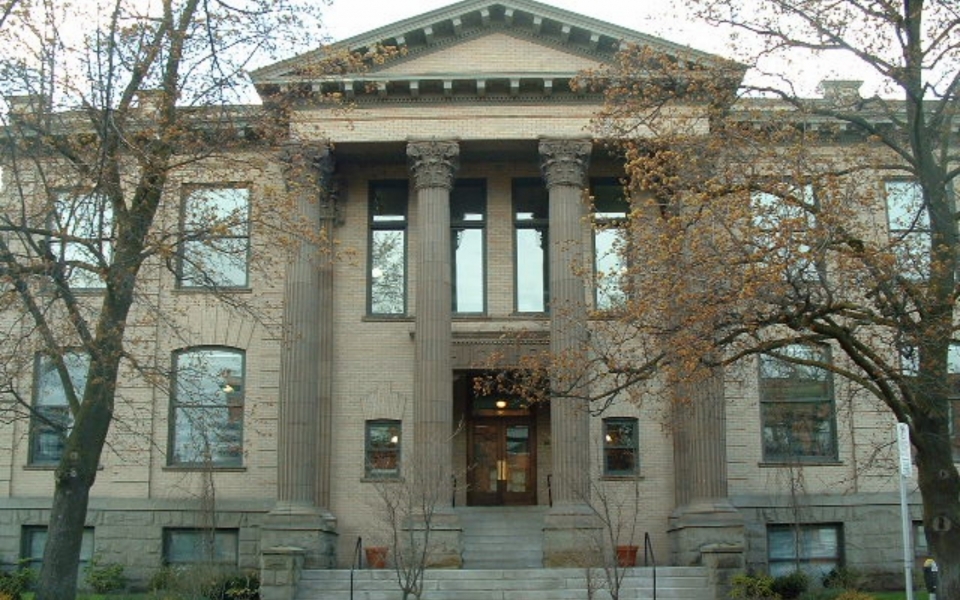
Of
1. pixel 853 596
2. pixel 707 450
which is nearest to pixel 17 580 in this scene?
pixel 707 450

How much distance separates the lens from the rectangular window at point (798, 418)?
1150 inches

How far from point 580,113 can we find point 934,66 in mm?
12114

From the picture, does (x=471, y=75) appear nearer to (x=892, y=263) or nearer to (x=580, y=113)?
(x=580, y=113)

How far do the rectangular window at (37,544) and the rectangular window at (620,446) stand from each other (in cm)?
1294

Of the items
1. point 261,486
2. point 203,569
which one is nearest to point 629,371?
point 203,569

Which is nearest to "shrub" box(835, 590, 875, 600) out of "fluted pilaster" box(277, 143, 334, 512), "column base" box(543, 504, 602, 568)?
"column base" box(543, 504, 602, 568)

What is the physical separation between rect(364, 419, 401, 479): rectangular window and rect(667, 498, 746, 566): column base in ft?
23.6

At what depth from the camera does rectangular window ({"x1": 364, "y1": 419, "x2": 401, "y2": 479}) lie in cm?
2916

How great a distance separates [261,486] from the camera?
29.0 meters

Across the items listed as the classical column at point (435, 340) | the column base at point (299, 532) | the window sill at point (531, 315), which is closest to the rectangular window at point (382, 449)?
the classical column at point (435, 340)

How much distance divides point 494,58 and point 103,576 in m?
15.5

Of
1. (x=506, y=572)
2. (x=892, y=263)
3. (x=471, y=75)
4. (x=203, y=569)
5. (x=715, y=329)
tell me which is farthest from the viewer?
(x=471, y=75)

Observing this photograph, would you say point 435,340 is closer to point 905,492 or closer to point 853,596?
point 853,596

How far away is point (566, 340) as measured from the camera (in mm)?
26609
